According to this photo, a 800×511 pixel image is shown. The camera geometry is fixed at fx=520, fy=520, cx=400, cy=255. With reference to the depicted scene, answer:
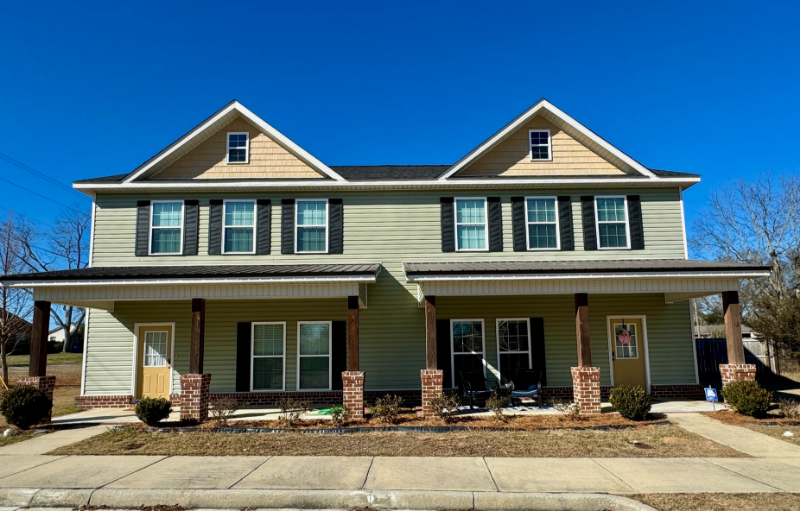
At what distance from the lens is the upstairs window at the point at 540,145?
49.5 ft

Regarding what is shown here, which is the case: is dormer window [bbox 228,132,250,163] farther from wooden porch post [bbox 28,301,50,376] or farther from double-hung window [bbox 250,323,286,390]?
wooden porch post [bbox 28,301,50,376]

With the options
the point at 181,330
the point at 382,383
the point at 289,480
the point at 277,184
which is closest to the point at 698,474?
the point at 289,480

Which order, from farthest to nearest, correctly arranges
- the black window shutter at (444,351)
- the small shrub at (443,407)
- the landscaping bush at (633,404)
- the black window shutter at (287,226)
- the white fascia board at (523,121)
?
the white fascia board at (523,121), the black window shutter at (287,226), the black window shutter at (444,351), the small shrub at (443,407), the landscaping bush at (633,404)

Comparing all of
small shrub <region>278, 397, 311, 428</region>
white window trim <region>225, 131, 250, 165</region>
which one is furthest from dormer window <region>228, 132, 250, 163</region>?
small shrub <region>278, 397, 311, 428</region>

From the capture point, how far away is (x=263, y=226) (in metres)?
14.5

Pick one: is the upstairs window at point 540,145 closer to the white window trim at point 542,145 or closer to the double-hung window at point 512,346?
the white window trim at point 542,145

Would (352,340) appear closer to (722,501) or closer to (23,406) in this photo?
(23,406)

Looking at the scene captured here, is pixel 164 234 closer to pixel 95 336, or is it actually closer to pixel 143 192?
pixel 143 192

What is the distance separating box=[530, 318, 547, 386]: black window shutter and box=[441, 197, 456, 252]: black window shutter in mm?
3037

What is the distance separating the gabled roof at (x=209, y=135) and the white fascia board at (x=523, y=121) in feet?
11.4

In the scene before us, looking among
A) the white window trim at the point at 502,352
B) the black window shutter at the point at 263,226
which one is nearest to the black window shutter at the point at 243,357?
the black window shutter at the point at 263,226

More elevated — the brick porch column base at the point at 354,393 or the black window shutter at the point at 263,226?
the black window shutter at the point at 263,226

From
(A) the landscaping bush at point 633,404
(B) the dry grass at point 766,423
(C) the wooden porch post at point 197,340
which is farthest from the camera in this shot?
(C) the wooden porch post at point 197,340

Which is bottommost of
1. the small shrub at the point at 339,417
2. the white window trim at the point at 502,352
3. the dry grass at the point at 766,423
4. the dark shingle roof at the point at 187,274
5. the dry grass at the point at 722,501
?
the dry grass at the point at 722,501
